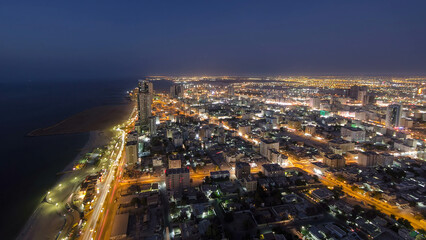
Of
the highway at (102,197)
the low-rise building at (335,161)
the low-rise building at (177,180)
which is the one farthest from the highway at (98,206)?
the low-rise building at (335,161)

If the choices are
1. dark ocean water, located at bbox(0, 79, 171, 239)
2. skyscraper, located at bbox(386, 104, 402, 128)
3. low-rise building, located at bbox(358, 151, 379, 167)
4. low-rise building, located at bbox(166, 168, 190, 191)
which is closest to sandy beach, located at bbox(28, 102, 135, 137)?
dark ocean water, located at bbox(0, 79, 171, 239)

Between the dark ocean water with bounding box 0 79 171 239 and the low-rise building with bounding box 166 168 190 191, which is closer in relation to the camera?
the dark ocean water with bounding box 0 79 171 239

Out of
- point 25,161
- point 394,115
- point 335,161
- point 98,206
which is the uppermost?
point 394,115

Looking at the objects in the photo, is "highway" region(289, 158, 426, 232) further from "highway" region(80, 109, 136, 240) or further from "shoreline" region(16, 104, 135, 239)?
"shoreline" region(16, 104, 135, 239)

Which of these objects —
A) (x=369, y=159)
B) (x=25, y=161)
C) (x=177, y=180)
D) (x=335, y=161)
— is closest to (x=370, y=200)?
(x=335, y=161)

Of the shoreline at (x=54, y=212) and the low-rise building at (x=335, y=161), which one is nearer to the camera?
the shoreline at (x=54, y=212)

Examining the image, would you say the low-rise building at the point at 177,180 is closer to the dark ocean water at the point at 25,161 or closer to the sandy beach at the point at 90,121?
the dark ocean water at the point at 25,161

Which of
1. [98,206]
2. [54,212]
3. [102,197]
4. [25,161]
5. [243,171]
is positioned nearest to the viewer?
[54,212]

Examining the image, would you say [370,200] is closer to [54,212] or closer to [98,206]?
[98,206]
